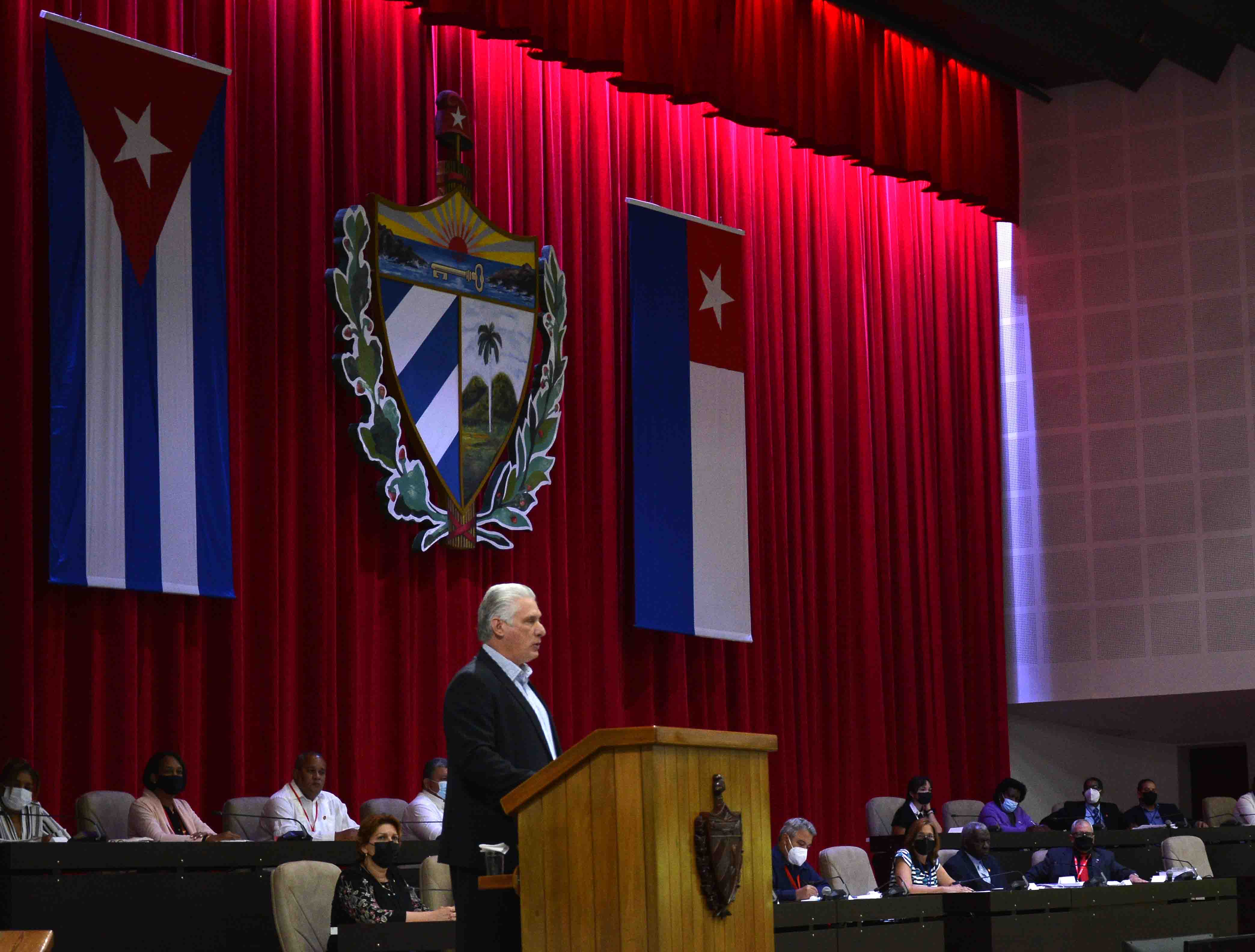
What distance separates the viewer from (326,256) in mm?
8930

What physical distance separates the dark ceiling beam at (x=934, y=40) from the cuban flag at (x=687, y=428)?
228 cm

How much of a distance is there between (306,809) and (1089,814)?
20.6 feet

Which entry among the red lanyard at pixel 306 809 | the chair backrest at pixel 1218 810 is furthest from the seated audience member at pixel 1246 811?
the red lanyard at pixel 306 809

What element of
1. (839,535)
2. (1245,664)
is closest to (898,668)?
(839,535)

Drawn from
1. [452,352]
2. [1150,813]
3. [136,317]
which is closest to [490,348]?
[452,352]

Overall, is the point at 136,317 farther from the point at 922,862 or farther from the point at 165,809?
the point at 922,862

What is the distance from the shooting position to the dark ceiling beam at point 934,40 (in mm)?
12219

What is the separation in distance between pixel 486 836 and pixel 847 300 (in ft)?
30.9

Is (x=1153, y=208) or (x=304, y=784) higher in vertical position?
(x=1153, y=208)

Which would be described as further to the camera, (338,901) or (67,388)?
(67,388)

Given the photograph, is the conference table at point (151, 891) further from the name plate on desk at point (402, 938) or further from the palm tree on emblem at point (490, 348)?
the palm tree on emblem at point (490, 348)

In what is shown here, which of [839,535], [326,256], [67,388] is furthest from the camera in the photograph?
[839,535]

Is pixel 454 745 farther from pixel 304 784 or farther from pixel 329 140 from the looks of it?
pixel 329 140

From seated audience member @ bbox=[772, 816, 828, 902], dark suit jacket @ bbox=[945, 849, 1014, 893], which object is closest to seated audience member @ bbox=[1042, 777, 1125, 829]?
dark suit jacket @ bbox=[945, 849, 1014, 893]
